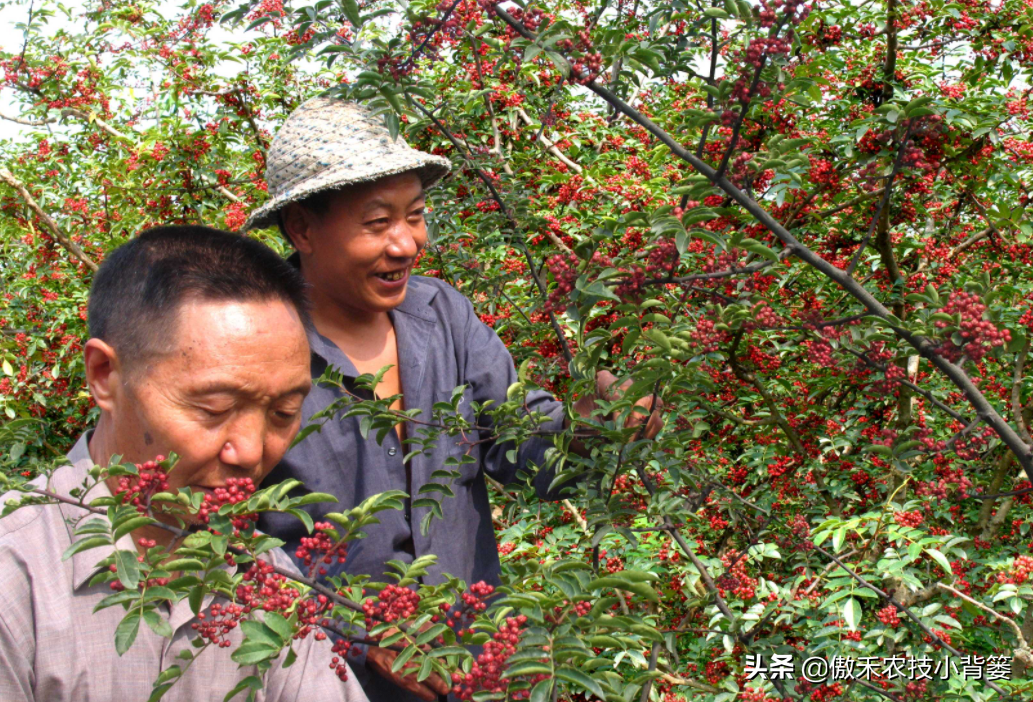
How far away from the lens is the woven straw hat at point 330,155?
1950 millimetres

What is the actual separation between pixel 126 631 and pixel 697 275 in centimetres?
94

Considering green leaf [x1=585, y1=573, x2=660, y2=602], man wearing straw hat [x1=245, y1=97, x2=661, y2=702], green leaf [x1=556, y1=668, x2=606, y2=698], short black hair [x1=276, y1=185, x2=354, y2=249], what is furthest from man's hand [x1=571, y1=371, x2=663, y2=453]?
short black hair [x1=276, y1=185, x2=354, y2=249]

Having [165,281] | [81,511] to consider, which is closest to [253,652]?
[81,511]

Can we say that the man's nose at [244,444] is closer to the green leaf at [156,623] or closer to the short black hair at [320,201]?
the green leaf at [156,623]

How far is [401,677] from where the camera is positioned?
4.76ft

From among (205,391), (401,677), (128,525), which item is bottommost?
(401,677)

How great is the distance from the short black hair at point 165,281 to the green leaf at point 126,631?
0.39 meters

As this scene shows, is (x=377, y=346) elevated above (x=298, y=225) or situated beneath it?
situated beneath

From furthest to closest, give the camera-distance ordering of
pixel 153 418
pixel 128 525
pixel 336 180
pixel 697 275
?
pixel 336 180
pixel 697 275
pixel 153 418
pixel 128 525

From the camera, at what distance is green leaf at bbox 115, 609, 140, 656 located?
964 mm

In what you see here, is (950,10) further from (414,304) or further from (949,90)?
(414,304)

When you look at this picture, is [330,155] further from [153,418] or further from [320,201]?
[153,418]

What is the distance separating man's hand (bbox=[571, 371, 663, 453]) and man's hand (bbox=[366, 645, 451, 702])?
0.56 metres

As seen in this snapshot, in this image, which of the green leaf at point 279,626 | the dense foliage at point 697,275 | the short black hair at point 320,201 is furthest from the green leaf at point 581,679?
the short black hair at point 320,201
